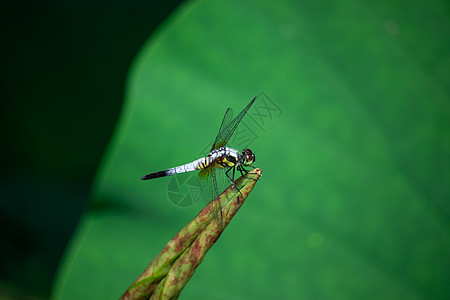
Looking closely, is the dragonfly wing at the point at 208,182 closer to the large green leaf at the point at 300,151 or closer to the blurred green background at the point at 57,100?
the large green leaf at the point at 300,151

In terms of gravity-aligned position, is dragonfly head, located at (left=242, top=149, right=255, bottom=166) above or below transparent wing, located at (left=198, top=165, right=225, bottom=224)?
above

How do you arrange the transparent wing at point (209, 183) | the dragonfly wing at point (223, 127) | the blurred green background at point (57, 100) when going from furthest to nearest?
the blurred green background at point (57, 100)
the dragonfly wing at point (223, 127)
the transparent wing at point (209, 183)

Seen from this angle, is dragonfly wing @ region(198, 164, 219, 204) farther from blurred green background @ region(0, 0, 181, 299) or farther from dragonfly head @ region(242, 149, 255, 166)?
blurred green background @ region(0, 0, 181, 299)

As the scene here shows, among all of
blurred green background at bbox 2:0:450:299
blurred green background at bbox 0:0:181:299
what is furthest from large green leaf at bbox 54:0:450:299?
blurred green background at bbox 0:0:181:299

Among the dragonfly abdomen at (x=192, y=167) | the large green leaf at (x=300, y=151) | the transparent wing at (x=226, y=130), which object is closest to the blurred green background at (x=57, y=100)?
the large green leaf at (x=300, y=151)

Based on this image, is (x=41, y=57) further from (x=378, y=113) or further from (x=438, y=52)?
(x=438, y=52)

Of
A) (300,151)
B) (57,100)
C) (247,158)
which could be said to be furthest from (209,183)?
(57,100)

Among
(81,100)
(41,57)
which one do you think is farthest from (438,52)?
(41,57)
